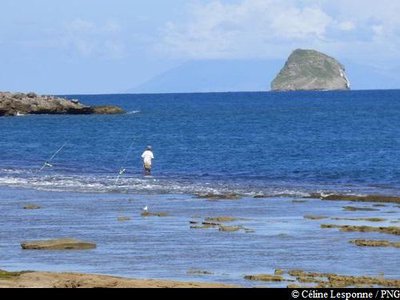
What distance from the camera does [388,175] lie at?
5775cm

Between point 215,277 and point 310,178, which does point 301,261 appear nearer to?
point 215,277

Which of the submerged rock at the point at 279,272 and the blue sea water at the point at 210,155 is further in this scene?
the blue sea water at the point at 210,155

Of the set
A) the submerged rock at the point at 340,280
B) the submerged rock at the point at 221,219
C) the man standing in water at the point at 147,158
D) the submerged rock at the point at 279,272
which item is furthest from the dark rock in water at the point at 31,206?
the submerged rock at the point at 340,280

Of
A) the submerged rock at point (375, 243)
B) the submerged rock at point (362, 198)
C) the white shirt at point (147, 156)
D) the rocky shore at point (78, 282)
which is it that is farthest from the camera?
the white shirt at point (147, 156)

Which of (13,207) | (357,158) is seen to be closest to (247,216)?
(13,207)

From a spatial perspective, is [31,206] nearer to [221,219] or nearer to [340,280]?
[221,219]

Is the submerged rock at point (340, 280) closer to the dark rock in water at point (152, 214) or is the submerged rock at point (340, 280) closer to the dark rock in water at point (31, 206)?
the dark rock in water at point (152, 214)

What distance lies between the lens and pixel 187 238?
95.4 ft

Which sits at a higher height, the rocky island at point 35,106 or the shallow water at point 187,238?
the shallow water at point 187,238

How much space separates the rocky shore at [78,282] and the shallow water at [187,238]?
1.62 metres

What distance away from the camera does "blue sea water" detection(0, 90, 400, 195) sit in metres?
50.8

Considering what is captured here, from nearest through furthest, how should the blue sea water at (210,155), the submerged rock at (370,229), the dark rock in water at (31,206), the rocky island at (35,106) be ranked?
1. the submerged rock at (370,229)
2. the dark rock in water at (31,206)
3. the blue sea water at (210,155)
4. the rocky island at (35,106)

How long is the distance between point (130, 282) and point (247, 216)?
14.7m

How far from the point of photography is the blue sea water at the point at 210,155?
50781mm
